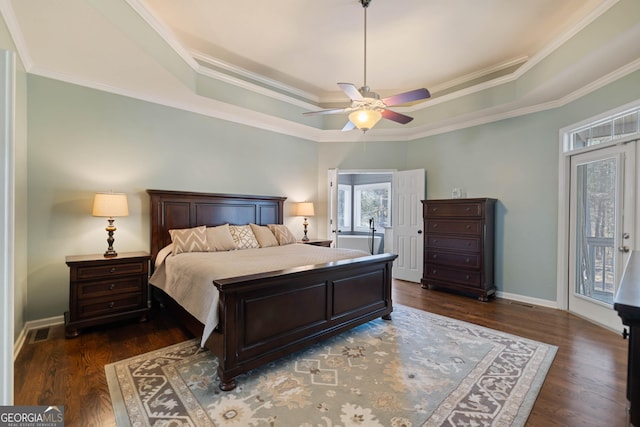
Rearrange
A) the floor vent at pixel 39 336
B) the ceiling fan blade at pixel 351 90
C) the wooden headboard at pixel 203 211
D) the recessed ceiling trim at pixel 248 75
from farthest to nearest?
the recessed ceiling trim at pixel 248 75 < the wooden headboard at pixel 203 211 < the floor vent at pixel 39 336 < the ceiling fan blade at pixel 351 90

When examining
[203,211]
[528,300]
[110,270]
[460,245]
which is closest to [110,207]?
[110,270]

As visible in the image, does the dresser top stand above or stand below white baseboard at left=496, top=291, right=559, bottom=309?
above

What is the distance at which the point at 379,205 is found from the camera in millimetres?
7680

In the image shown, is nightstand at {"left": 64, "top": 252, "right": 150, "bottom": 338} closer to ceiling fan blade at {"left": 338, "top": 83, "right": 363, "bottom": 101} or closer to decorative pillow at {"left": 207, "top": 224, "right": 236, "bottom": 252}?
decorative pillow at {"left": 207, "top": 224, "right": 236, "bottom": 252}

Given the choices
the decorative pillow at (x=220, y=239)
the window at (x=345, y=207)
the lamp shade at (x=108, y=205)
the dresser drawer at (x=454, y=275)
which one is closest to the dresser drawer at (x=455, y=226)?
the dresser drawer at (x=454, y=275)

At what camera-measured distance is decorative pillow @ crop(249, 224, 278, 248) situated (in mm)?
4148

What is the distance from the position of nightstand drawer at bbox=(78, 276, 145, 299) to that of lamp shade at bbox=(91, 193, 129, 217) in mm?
698

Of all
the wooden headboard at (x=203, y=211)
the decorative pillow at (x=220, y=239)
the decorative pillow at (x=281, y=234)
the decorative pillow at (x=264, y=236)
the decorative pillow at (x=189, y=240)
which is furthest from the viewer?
the decorative pillow at (x=281, y=234)

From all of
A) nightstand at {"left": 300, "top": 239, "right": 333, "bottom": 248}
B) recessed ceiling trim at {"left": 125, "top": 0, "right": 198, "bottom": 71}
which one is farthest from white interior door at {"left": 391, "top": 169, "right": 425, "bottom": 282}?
recessed ceiling trim at {"left": 125, "top": 0, "right": 198, "bottom": 71}

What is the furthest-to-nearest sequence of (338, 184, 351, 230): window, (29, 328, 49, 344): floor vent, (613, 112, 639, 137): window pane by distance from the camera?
(338, 184, 351, 230): window, (613, 112, 639, 137): window pane, (29, 328, 49, 344): floor vent

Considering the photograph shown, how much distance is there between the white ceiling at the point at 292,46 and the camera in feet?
8.57

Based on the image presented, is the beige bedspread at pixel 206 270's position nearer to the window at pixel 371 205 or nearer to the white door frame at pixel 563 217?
the white door frame at pixel 563 217

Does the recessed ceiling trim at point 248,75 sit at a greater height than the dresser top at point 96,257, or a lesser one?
greater

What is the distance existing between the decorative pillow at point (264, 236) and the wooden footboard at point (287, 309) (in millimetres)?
1574
